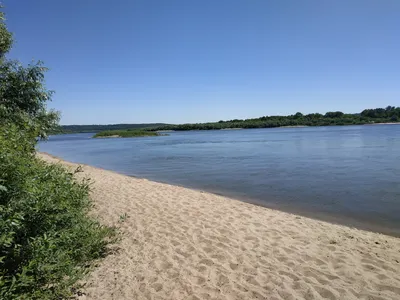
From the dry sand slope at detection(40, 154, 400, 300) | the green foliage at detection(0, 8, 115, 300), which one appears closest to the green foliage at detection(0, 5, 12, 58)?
the green foliage at detection(0, 8, 115, 300)

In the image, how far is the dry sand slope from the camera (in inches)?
181

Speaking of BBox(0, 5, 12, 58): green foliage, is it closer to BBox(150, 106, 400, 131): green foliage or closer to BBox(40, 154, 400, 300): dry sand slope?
BBox(40, 154, 400, 300): dry sand slope

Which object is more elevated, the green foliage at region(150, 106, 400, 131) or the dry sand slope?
the green foliage at region(150, 106, 400, 131)

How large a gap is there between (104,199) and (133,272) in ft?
19.0

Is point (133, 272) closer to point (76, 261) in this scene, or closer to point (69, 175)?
point (76, 261)

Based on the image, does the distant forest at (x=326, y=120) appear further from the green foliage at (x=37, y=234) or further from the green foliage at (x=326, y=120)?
the green foliage at (x=37, y=234)

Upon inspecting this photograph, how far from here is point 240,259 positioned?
562 centimetres

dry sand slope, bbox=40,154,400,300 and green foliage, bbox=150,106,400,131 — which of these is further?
green foliage, bbox=150,106,400,131

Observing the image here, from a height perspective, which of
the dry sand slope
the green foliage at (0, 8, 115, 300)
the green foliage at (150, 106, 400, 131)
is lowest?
the dry sand slope

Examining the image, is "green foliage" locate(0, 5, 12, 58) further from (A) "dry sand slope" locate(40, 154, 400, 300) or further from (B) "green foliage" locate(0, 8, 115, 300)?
(A) "dry sand slope" locate(40, 154, 400, 300)

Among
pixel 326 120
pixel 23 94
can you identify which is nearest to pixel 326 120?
pixel 326 120

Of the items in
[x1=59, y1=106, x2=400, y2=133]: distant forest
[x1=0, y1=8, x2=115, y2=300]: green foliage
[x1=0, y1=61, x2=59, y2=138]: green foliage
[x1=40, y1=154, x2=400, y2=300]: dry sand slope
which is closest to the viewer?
[x1=0, y1=8, x2=115, y2=300]: green foliage

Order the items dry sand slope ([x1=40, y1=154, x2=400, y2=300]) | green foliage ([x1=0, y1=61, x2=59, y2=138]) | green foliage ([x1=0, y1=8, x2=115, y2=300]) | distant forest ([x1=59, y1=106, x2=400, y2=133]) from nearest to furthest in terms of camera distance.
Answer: green foliage ([x1=0, y1=8, x2=115, y2=300])
dry sand slope ([x1=40, y1=154, x2=400, y2=300])
green foliage ([x1=0, y1=61, x2=59, y2=138])
distant forest ([x1=59, y1=106, x2=400, y2=133])

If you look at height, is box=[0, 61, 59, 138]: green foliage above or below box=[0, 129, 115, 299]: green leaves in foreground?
above
